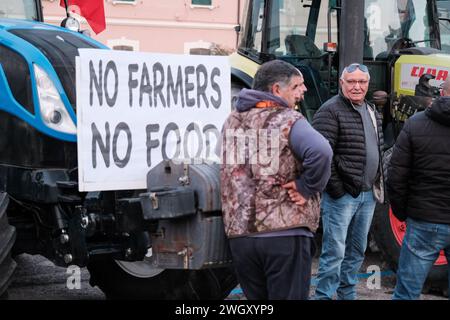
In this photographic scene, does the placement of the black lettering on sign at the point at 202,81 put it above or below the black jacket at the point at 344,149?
above

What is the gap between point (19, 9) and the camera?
6.77 meters

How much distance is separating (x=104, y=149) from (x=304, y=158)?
129cm

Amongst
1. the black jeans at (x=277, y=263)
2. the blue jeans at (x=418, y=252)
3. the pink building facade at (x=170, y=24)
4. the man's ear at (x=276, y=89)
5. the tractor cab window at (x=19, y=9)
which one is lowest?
the pink building facade at (x=170, y=24)

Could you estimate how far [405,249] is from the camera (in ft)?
17.4

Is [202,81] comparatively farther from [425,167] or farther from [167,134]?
[425,167]

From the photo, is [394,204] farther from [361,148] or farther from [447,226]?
[361,148]

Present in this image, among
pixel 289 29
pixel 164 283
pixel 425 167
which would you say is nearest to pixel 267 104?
pixel 425 167

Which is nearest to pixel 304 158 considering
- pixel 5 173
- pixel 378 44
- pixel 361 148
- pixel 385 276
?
pixel 361 148

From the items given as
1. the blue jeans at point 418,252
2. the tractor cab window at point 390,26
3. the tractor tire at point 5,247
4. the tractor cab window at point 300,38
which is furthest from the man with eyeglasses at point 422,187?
the tractor cab window at point 300,38

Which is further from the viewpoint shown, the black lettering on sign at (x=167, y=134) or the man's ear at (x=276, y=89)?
the black lettering on sign at (x=167, y=134)

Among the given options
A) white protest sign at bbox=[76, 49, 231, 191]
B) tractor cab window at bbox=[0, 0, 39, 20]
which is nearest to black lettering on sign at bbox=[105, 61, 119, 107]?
white protest sign at bbox=[76, 49, 231, 191]

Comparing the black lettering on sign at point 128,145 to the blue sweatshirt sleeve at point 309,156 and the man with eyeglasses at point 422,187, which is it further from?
the man with eyeglasses at point 422,187

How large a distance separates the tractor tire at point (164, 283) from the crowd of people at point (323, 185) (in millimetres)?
688

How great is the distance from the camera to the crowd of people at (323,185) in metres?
4.29
